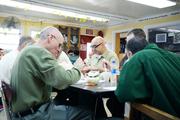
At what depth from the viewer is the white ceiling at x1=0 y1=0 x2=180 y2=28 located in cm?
509

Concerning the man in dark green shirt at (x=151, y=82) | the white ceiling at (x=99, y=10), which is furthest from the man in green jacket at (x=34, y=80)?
the white ceiling at (x=99, y=10)

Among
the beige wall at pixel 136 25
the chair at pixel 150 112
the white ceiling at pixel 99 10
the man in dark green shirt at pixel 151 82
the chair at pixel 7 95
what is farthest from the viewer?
the beige wall at pixel 136 25

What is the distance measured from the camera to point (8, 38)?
659 cm

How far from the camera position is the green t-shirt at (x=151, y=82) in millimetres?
1331

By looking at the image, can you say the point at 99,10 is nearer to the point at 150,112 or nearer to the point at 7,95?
the point at 7,95

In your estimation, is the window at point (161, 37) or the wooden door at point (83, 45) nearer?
the window at point (161, 37)

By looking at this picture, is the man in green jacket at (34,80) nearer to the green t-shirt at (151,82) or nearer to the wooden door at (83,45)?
the green t-shirt at (151,82)

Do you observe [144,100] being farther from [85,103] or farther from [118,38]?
[118,38]

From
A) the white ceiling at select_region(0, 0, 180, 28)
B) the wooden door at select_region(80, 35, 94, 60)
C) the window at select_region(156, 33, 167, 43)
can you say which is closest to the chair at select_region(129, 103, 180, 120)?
the white ceiling at select_region(0, 0, 180, 28)

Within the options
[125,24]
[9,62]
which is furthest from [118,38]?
[9,62]

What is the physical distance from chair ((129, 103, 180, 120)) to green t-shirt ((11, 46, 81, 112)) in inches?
20.8

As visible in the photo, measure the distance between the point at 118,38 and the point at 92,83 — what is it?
6063 mm

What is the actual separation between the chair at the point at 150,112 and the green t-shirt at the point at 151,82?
5 centimetres

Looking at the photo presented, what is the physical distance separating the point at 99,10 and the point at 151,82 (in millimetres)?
4747
